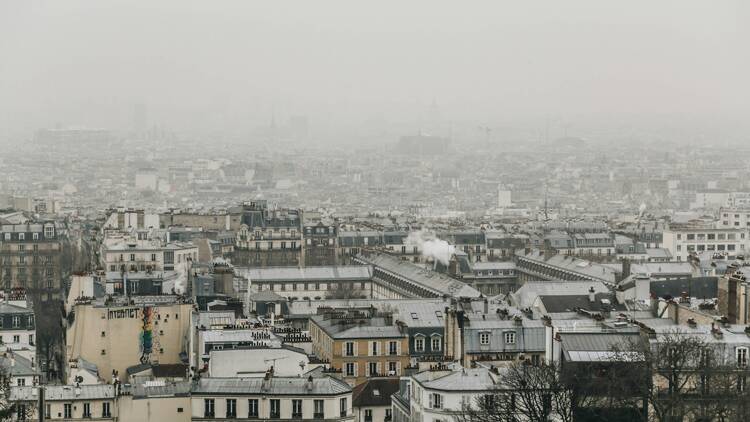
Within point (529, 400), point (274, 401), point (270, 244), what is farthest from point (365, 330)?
point (270, 244)

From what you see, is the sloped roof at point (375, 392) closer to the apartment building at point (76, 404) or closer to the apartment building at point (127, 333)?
the apartment building at point (76, 404)

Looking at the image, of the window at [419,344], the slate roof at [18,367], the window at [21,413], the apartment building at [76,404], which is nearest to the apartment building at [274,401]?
the apartment building at [76,404]

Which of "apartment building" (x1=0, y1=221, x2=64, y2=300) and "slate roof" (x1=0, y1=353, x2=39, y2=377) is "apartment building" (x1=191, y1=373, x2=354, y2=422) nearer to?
"slate roof" (x1=0, y1=353, x2=39, y2=377)

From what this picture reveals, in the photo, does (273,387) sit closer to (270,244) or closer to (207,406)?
(207,406)

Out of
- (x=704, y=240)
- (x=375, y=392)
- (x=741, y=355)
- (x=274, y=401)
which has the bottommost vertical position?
(x=704, y=240)

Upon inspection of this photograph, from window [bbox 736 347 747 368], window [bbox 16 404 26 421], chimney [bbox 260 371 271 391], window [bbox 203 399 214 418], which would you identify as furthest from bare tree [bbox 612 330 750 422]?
window [bbox 16 404 26 421]
